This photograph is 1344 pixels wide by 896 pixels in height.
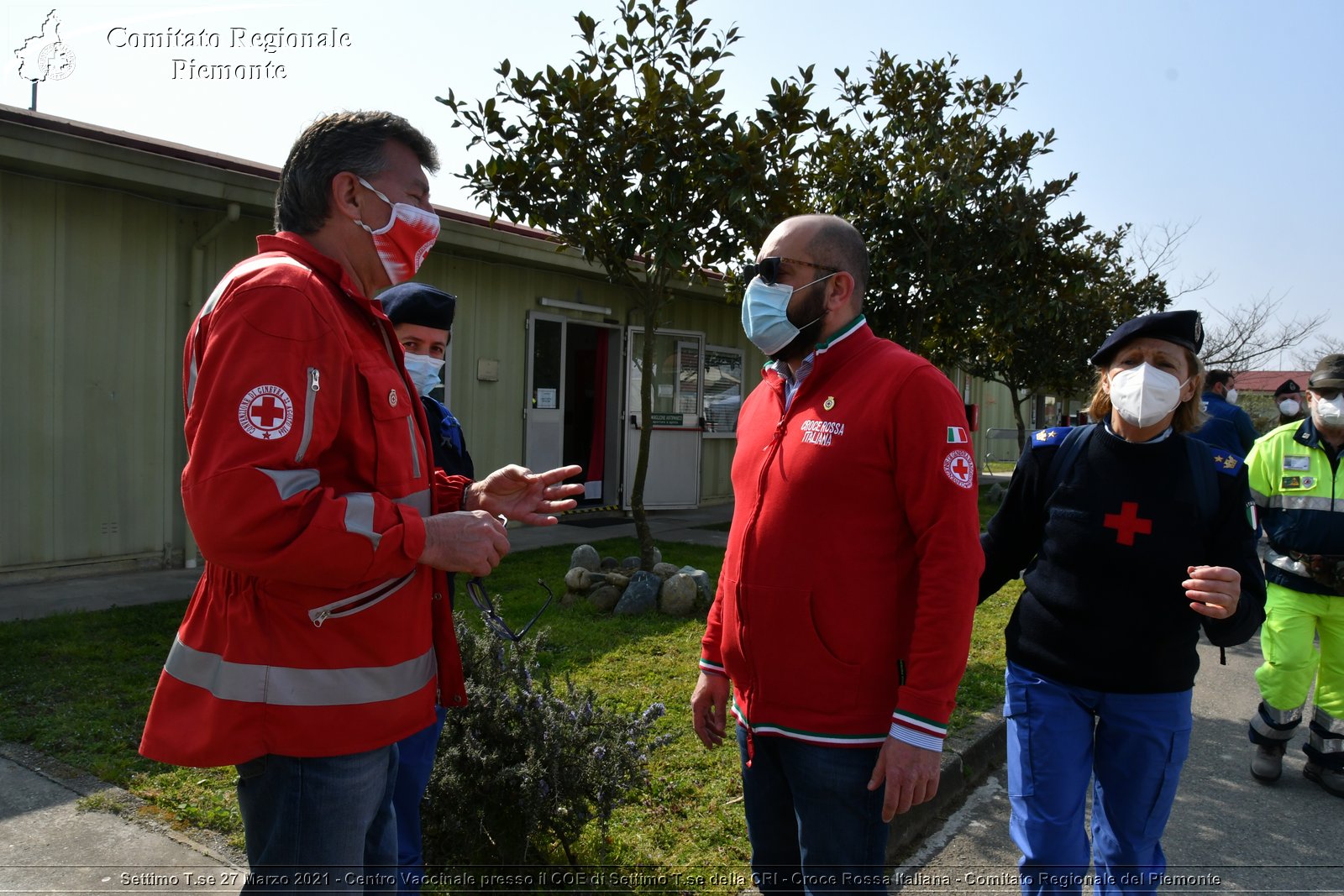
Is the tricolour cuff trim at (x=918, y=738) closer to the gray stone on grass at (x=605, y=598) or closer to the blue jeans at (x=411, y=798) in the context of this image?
the blue jeans at (x=411, y=798)

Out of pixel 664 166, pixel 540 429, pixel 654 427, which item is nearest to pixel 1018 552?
pixel 664 166

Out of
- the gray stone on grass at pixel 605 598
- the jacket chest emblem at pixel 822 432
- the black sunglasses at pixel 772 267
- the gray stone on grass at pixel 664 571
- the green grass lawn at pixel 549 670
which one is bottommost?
the green grass lawn at pixel 549 670

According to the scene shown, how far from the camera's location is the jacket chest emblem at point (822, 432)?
2.17 m

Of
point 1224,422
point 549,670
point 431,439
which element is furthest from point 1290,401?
point 431,439

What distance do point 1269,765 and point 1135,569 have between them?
2984 millimetres

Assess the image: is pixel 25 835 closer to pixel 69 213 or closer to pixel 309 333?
pixel 309 333

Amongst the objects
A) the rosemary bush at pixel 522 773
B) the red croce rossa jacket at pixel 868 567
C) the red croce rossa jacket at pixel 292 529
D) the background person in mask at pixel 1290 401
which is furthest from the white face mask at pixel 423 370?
the background person in mask at pixel 1290 401

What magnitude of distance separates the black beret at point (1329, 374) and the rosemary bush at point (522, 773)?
3.91 m

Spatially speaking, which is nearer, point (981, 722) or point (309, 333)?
point (309, 333)

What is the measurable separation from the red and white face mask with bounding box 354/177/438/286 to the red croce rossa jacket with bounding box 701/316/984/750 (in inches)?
39.9

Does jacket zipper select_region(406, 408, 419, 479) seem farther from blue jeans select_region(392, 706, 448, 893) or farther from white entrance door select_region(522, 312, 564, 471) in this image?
white entrance door select_region(522, 312, 564, 471)

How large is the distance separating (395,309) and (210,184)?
541cm

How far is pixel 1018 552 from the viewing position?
2.97m

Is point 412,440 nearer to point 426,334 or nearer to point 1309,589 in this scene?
point 426,334
